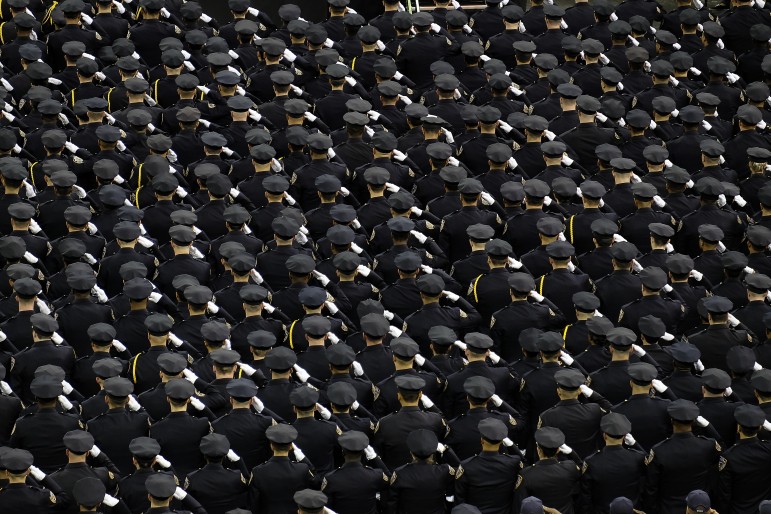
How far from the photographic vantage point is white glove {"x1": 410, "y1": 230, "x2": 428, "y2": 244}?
59.7 feet

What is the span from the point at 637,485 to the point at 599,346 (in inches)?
64.7

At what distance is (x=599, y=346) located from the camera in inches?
661

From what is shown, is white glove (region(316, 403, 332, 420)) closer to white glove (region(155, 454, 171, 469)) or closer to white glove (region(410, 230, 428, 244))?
white glove (region(155, 454, 171, 469))

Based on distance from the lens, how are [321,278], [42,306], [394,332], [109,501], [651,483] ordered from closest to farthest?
[109,501] < [651,483] < [394,332] < [42,306] < [321,278]

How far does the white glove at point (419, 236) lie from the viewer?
1820 centimetres

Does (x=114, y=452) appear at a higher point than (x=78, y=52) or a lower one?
lower

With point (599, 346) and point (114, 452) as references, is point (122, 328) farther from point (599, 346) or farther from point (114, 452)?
point (599, 346)

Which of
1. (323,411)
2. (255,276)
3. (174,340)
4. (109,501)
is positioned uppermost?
(255,276)

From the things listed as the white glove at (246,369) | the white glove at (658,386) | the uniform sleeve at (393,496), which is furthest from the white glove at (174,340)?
the white glove at (658,386)

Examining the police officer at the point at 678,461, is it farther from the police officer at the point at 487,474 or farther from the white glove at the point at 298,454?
the white glove at the point at 298,454

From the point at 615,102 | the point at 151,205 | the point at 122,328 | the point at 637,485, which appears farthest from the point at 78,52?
the point at 637,485

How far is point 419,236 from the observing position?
1822 cm

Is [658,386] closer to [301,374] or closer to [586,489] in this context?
[586,489]

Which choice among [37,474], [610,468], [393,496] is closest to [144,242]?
[37,474]
